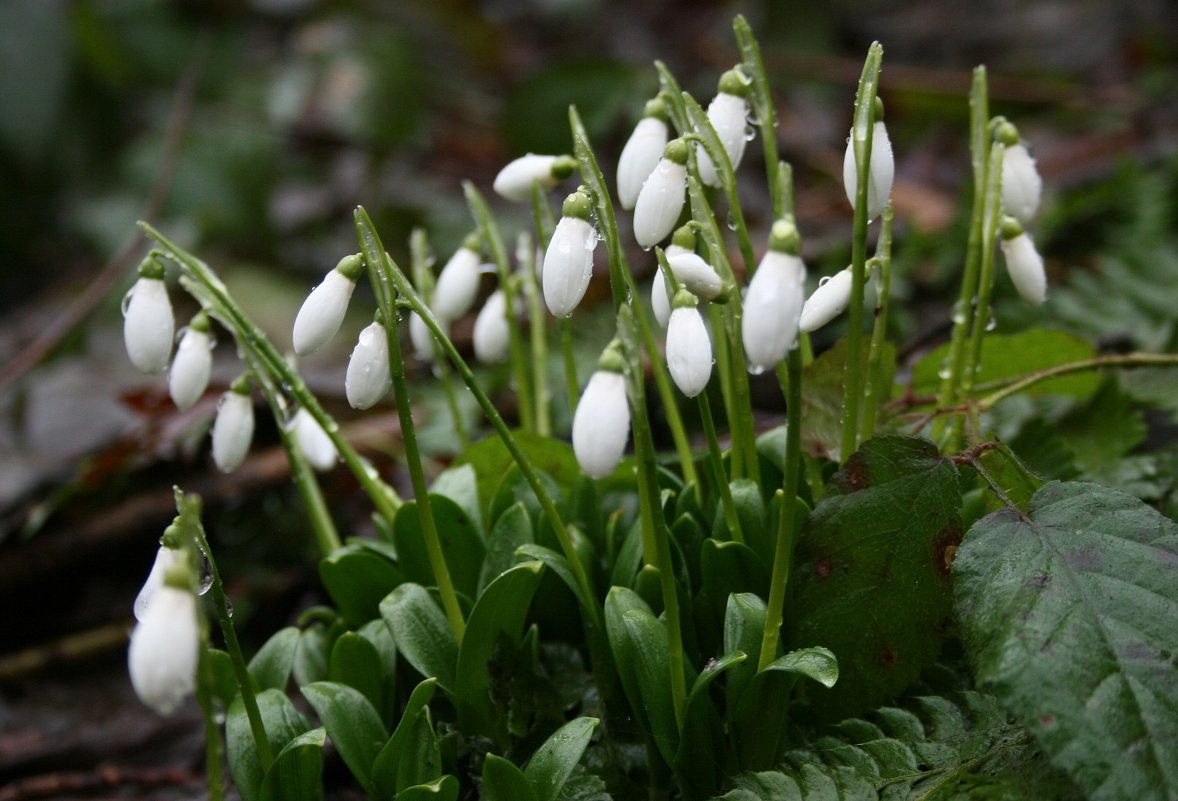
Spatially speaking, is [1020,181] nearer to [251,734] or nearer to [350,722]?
[350,722]

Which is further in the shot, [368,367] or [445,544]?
[445,544]

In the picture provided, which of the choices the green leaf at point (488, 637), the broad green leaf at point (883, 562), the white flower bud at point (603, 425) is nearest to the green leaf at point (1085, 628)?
the broad green leaf at point (883, 562)

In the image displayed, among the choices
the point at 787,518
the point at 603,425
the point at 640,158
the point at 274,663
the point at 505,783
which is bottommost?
the point at 505,783

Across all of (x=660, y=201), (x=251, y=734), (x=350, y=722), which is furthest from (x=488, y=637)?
(x=660, y=201)

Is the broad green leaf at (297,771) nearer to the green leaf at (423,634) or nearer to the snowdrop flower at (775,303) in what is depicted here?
the green leaf at (423,634)

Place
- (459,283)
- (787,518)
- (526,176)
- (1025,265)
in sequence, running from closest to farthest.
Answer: (787,518) < (1025,265) < (526,176) < (459,283)

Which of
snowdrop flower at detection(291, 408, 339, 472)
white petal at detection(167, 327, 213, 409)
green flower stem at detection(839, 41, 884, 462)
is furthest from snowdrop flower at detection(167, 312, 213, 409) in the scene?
green flower stem at detection(839, 41, 884, 462)

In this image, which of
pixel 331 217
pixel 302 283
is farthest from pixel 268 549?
pixel 331 217
